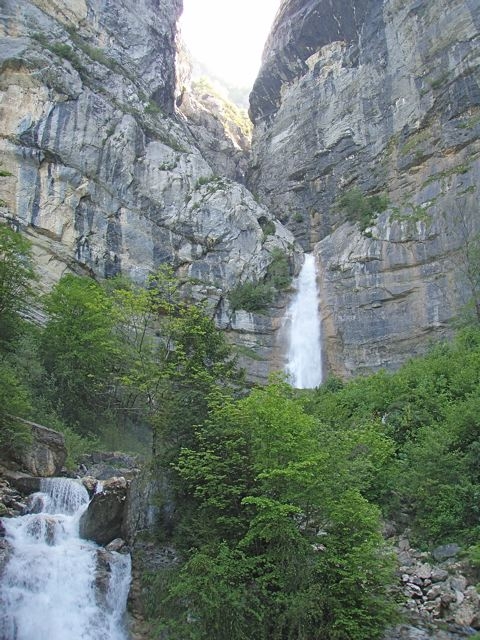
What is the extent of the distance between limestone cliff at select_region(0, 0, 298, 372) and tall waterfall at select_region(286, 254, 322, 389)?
158 centimetres

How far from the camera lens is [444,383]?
15844mm

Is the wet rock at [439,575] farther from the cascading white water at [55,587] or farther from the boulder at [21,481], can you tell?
the boulder at [21,481]

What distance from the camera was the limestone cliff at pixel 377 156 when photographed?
94.0 feet

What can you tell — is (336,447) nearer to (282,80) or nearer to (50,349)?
(50,349)

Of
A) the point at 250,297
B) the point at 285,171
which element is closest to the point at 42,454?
the point at 250,297

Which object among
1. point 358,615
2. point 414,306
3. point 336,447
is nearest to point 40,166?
point 414,306

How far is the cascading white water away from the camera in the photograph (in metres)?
9.04

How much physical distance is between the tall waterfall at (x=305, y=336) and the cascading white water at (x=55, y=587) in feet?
62.4

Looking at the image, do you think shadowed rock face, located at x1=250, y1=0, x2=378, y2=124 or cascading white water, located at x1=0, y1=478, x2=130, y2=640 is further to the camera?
shadowed rock face, located at x1=250, y1=0, x2=378, y2=124

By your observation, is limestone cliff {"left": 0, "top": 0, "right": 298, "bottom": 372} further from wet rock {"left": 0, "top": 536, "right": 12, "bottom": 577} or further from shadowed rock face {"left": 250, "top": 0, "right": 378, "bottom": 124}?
wet rock {"left": 0, "top": 536, "right": 12, "bottom": 577}

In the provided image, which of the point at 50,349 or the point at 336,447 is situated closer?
the point at 336,447

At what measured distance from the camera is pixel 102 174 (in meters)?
32.3

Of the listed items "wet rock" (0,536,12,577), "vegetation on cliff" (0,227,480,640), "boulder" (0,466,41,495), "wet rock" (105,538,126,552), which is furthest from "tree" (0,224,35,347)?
"wet rock" (105,538,126,552)

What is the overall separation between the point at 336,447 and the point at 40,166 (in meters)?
26.5
